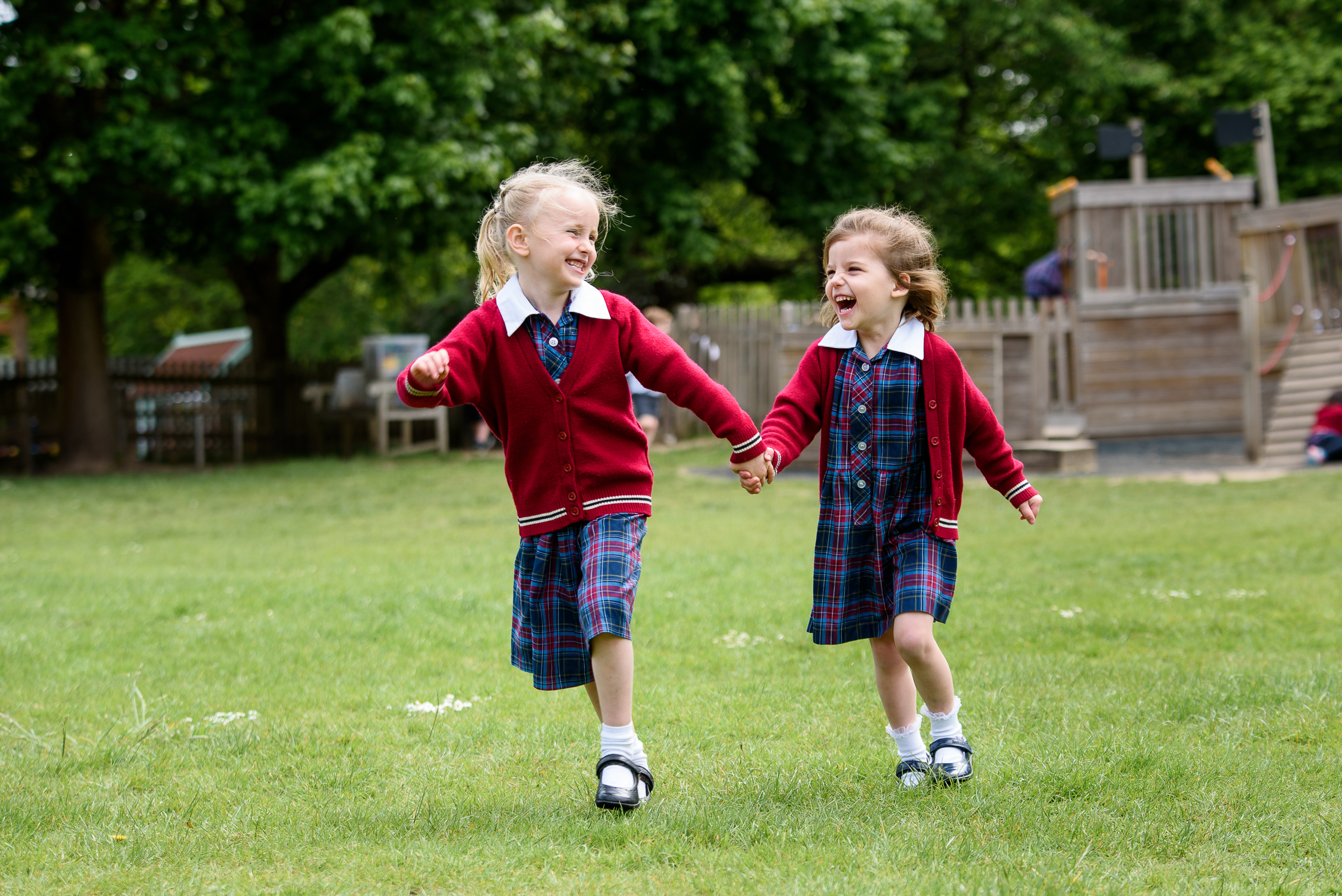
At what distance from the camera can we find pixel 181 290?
128ft

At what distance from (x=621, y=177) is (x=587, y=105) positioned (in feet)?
4.60

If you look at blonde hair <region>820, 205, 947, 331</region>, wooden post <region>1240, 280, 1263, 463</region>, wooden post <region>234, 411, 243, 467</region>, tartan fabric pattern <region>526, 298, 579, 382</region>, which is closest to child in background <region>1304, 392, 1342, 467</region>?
wooden post <region>1240, 280, 1263, 463</region>

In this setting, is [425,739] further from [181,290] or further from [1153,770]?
[181,290]

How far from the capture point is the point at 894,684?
3.93 metres

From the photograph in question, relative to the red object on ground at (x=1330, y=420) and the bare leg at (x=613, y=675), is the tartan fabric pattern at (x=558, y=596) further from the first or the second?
the red object on ground at (x=1330, y=420)

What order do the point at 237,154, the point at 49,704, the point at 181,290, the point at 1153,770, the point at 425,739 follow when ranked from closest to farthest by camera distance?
1. the point at 1153,770
2. the point at 425,739
3. the point at 49,704
4. the point at 237,154
5. the point at 181,290

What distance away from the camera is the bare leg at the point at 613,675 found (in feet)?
11.9

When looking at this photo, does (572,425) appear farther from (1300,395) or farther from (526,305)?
(1300,395)

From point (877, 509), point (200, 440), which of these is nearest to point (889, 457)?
point (877, 509)

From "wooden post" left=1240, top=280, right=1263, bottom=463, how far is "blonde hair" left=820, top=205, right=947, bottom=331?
41.1 ft

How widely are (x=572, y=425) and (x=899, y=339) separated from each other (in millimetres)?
1027

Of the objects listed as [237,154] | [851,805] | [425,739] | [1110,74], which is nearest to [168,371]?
[237,154]

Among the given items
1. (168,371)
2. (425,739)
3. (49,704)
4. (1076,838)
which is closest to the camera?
(1076,838)

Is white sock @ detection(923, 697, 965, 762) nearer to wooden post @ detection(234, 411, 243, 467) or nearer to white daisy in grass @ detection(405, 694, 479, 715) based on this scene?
white daisy in grass @ detection(405, 694, 479, 715)
